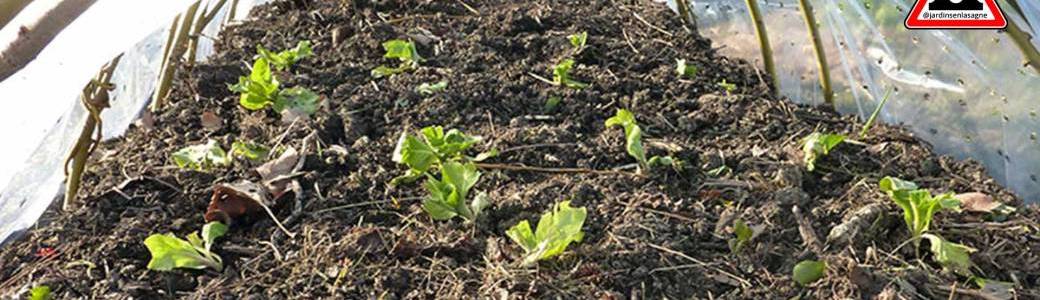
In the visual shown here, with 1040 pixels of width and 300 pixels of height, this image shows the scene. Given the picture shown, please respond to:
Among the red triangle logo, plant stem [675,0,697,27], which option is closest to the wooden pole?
the red triangle logo

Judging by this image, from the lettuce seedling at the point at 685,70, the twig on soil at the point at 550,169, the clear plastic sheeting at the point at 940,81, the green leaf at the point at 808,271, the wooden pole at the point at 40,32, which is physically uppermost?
the wooden pole at the point at 40,32

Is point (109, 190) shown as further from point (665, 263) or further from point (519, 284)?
point (665, 263)

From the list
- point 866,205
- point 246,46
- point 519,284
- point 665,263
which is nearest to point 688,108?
point 866,205

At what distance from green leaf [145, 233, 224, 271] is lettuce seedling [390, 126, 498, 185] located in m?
0.38

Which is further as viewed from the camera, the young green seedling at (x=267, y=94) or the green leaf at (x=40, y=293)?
the young green seedling at (x=267, y=94)

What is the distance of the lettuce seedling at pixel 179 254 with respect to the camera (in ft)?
5.13

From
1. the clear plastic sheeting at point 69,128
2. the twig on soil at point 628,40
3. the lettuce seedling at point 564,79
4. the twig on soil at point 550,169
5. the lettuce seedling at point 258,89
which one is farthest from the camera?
the twig on soil at point 628,40

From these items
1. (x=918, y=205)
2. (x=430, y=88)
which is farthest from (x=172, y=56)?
(x=918, y=205)

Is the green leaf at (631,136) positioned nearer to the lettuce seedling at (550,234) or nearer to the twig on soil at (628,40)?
the lettuce seedling at (550,234)

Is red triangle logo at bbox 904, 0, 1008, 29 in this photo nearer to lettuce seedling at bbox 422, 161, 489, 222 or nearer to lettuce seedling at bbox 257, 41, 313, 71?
lettuce seedling at bbox 422, 161, 489, 222

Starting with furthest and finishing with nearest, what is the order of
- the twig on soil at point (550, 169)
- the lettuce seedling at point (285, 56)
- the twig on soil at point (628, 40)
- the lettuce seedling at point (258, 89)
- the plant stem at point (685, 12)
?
the plant stem at point (685, 12), the twig on soil at point (628, 40), the lettuce seedling at point (285, 56), the lettuce seedling at point (258, 89), the twig on soil at point (550, 169)

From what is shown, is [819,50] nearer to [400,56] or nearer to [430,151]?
[400,56]

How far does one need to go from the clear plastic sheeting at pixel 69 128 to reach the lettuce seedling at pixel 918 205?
46.6 inches

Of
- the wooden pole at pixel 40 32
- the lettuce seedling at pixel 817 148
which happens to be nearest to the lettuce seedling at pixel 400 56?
the lettuce seedling at pixel 817 148
